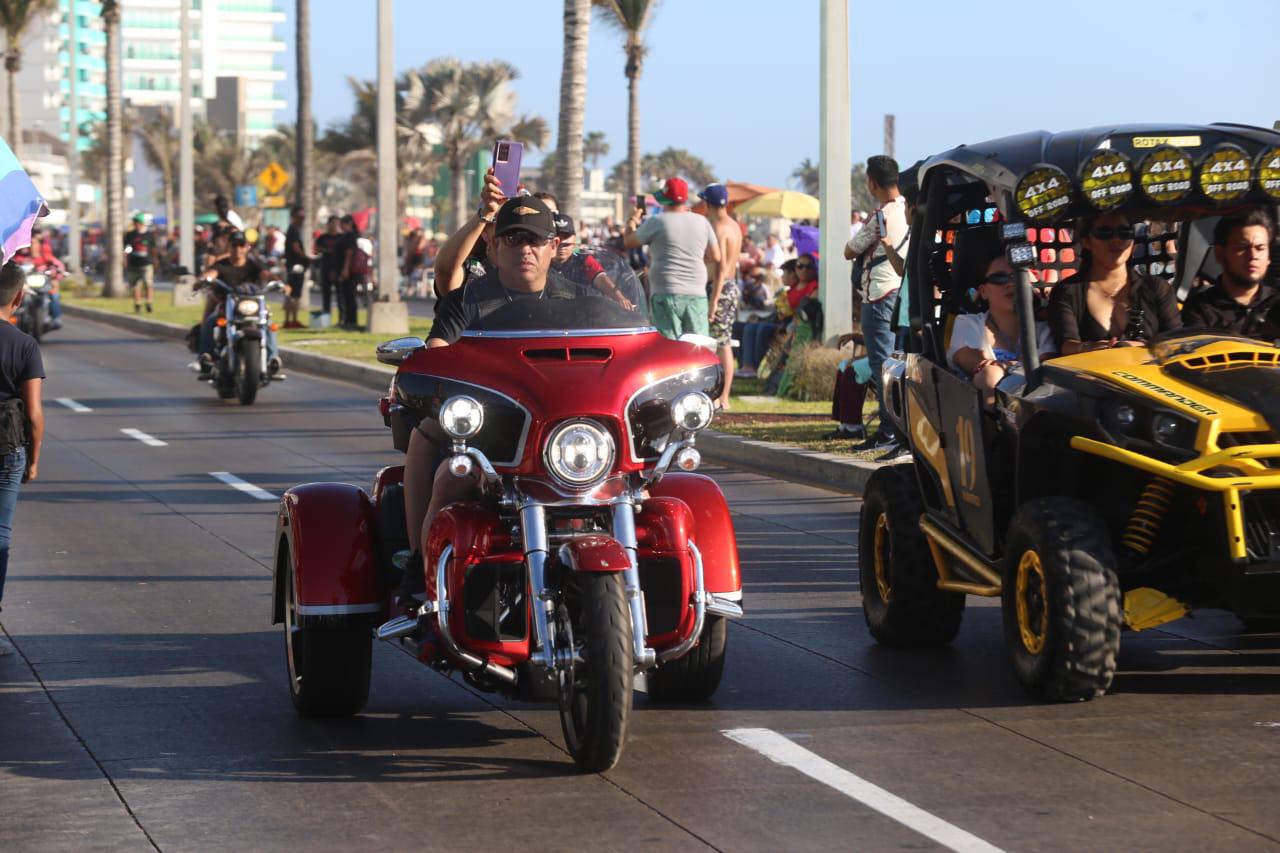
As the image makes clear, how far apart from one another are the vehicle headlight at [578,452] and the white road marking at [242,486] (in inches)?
299

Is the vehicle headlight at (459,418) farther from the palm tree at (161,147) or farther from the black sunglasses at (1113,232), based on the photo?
the palm tree at (161,147)

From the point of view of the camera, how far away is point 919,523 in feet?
26.8

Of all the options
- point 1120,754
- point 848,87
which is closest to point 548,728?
point 1120,754

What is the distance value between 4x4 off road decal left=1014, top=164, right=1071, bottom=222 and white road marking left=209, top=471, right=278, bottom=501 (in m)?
7.32

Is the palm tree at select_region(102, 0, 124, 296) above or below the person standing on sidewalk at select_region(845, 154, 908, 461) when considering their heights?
above

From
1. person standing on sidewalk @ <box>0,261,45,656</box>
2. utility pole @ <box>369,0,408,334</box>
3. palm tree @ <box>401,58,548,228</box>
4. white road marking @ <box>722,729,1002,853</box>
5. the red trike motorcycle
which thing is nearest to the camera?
white road marking @ <box>722,729,1002,853</box>

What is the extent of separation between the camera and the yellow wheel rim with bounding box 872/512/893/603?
836 centimetres

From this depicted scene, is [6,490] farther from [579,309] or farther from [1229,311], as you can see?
[1229,311]

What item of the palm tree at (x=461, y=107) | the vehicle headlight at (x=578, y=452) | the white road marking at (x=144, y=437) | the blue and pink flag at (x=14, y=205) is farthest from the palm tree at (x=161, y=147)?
the vehicle headlight at (x=578, y=452)

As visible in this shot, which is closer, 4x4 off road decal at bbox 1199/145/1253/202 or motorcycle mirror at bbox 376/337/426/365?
motorcycle mirror at bbox 376/337/426/365

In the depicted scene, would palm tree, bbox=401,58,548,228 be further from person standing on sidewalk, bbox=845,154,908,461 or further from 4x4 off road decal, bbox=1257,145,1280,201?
4x4 off road decal, bbox=1257,145,1280,201

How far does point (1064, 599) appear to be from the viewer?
21.9 ft

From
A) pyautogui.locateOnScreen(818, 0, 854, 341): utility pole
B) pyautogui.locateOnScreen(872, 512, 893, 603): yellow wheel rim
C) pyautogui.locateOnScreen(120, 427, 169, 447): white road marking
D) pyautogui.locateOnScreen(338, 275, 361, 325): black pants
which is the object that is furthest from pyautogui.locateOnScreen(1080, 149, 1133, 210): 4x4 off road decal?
pyautogui.locateOnScreen(338, 275, 361, 325): black pants

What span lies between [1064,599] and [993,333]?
1.53 m
